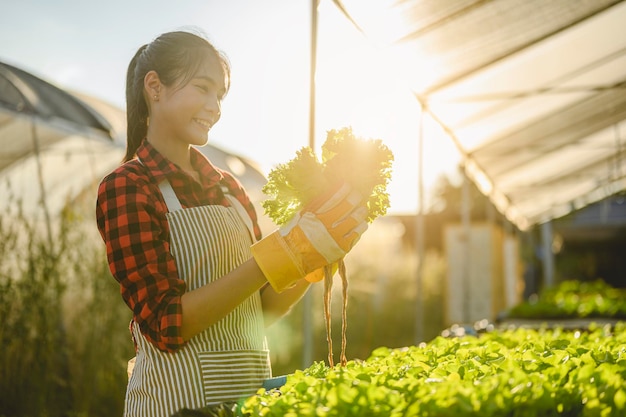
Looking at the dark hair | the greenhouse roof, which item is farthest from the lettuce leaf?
the greenhouse roof

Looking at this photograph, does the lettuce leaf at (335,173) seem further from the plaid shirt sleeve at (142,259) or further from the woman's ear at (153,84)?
the woman's ear at (153,84)

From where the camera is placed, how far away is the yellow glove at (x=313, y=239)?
5.08 feet

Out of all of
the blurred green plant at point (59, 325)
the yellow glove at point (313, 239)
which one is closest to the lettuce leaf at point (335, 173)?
the yellow glove at point (313, 239)

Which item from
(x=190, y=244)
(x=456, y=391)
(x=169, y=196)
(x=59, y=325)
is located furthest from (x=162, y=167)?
(x=59, y=325)

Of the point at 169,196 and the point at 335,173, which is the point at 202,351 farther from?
the point at 335,173

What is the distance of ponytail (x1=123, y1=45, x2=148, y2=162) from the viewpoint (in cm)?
192

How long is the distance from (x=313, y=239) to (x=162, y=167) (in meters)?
0.50

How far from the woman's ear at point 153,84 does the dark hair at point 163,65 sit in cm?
1

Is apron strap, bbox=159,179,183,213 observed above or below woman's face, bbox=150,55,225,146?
below

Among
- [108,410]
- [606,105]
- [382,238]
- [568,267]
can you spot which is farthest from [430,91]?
[568,267]

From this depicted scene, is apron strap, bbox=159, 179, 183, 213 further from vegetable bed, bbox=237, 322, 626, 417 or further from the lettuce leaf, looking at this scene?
vegetable bed, bbox=237, 322, 626, 417

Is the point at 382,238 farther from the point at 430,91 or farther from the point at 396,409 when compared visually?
the point at 396,409

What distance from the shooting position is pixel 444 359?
1990 mm

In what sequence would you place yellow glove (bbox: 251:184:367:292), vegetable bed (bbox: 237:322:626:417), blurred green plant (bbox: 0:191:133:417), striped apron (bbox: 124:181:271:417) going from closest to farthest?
vegetable bed (bbox: 237:322:626:417) → yellow glove (bbox: 251:184:367:292) → striped apron (bbox: 124:181:271:417) → blurred green plant (bbox: 0:191:133:417)
